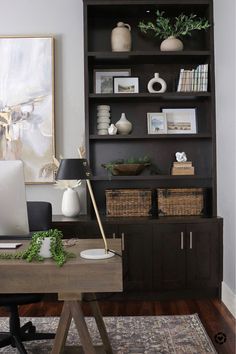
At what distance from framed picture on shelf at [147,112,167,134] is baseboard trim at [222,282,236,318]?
4.87 ft

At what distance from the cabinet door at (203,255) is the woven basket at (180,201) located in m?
0.25

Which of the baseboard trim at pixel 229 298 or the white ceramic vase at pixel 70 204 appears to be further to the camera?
the white ceramic vase at pixel 70 204

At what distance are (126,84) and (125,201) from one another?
1107mm

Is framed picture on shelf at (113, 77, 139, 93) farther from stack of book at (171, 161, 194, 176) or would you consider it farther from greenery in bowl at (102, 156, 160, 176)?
stack of book at (171, 161, 194, 176)

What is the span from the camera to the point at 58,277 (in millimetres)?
2018

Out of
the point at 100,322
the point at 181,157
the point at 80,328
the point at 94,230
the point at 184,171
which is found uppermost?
the point at 181,157

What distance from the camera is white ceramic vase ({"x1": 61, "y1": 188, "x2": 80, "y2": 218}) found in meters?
3.95

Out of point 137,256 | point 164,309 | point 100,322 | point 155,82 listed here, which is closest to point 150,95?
point 155,82

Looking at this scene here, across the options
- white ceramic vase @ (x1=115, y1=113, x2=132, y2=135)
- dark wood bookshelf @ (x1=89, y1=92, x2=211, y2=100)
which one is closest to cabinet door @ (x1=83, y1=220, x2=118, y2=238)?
white ceramic vase @ (x1=115, y1=113, x2=132, y2=135)

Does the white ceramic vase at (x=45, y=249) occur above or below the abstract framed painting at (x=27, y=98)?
below

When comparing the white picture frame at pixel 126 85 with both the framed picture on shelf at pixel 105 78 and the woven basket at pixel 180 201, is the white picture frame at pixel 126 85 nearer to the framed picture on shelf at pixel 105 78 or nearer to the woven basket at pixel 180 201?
the framed picture on shelf at pixel 105 78

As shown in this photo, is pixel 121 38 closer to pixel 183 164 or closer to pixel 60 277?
pixel 183 164

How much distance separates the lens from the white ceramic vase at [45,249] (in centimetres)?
217

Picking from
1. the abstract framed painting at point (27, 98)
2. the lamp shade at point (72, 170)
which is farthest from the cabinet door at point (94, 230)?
the lamp shade at point (72, 170)
